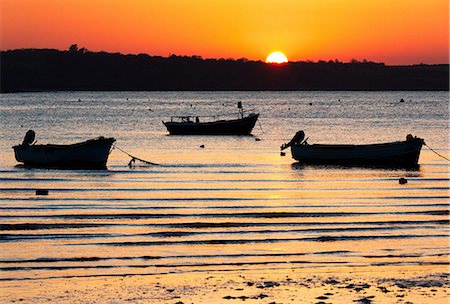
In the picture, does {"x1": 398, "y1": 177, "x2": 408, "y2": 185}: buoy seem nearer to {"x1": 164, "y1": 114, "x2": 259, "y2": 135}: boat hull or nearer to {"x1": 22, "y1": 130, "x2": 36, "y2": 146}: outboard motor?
{"x1": 22, "y1": 130, "x2": 36, "y2": 146}: outboard motor

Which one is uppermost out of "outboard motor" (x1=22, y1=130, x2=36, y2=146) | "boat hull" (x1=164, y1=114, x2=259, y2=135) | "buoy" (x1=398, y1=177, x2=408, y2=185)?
"outboard motor" (x1=22, y1=130, x2=36, y2=146)

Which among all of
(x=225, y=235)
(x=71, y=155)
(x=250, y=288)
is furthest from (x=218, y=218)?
(x=71, y=155)

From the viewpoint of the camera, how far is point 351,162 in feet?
157

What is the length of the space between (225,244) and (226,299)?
18.6ft

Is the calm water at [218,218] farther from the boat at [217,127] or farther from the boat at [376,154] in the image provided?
the boat at [217,127]

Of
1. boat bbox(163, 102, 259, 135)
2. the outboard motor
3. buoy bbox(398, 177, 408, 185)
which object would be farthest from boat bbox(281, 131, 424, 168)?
boat bbox(163, 102, 259, 135)

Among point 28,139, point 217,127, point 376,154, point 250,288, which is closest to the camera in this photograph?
point 250,288

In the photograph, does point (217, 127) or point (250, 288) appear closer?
point (250, 288)

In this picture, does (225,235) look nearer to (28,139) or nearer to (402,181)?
(402,181)

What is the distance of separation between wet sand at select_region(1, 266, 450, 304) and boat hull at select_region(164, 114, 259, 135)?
5913cm

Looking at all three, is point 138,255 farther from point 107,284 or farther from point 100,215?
point 100,215

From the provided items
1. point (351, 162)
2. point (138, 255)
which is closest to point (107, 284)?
point (138, 255)

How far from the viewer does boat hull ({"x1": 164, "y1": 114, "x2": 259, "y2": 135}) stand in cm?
7788

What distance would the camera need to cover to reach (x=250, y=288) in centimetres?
1722
